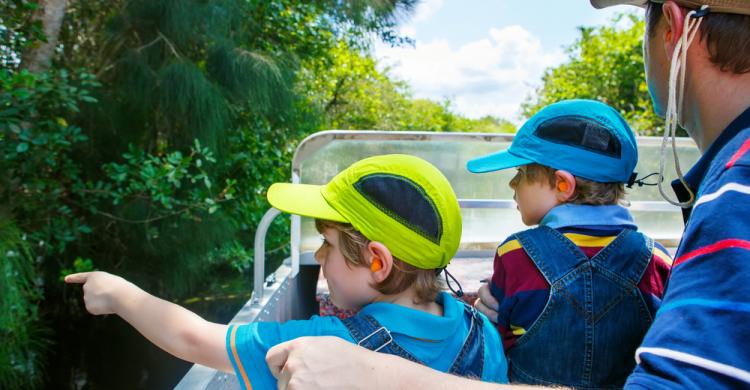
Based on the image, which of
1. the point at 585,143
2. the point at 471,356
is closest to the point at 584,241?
the point at 585,143

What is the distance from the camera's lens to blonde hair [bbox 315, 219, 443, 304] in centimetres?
126

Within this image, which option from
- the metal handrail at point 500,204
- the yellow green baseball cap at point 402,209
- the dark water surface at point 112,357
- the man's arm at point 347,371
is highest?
the yellow green baseball cap at point 402,209

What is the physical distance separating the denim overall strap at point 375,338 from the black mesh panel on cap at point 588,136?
32.6 inches

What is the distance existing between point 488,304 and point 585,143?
56 cm

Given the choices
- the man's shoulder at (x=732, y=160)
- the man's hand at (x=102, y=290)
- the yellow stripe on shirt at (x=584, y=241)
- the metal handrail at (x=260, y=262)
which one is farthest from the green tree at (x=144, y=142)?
the man's shoulder at (x=732, y=160)

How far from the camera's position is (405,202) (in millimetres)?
1213

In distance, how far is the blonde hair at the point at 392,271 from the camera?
126 centimetres

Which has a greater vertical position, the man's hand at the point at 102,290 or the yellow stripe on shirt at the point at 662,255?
the yellow stripe on shirt at the point at 662,255

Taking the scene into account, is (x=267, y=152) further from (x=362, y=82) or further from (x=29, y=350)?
(x=362, y=82)

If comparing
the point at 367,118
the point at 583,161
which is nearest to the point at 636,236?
the point at 583,161

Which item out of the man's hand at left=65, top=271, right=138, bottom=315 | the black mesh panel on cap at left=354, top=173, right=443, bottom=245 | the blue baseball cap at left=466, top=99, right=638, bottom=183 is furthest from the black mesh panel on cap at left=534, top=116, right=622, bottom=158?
the man's hand at left=65, top=271, right=138, bottom=315

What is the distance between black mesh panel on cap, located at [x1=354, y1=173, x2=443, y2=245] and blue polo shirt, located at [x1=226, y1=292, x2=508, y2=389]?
190mm

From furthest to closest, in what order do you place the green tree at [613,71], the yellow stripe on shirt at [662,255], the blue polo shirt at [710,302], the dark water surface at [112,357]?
1. the green tree at [613,71]
2. the dark water surface at [112,357]
3. the yellow stripe on shirt at [662,255]
4. the blue polo shirt at [710,302]

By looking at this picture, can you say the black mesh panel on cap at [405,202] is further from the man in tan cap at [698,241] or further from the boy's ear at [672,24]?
the boy's ear at [672,24]
